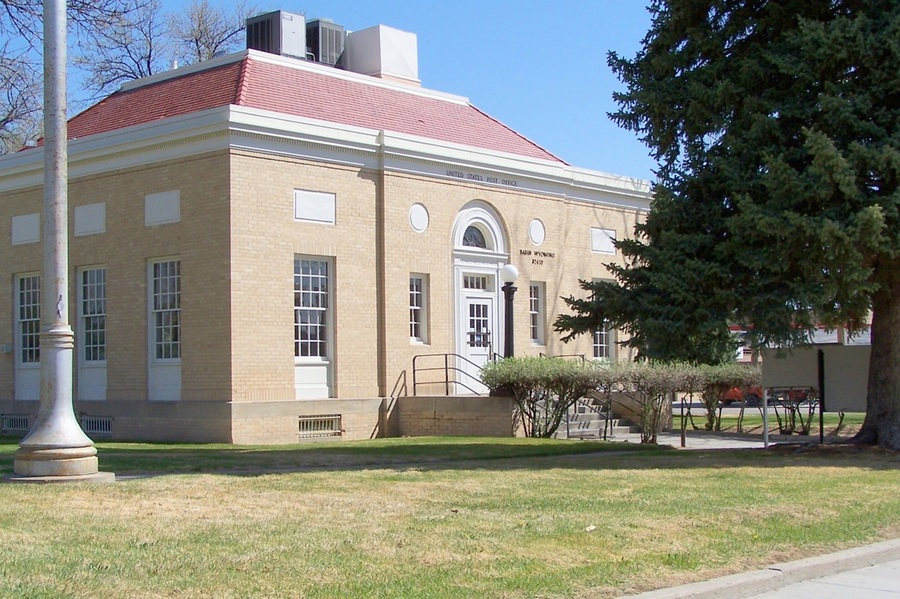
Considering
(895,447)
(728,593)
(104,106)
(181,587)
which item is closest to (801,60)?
(895,447)

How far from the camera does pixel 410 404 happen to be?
1036 inches

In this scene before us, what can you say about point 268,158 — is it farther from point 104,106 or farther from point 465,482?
point 465,482

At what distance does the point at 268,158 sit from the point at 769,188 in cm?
1128

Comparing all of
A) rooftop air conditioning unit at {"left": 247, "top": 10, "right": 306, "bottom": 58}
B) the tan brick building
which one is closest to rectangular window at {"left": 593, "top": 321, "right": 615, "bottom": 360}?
the tan brick building

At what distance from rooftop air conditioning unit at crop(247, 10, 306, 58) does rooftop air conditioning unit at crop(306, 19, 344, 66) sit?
0.95 metres

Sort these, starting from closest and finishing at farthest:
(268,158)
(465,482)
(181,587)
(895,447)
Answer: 1. (181,587)
2. (465,482)
3. (895,447)
4. (268,158)

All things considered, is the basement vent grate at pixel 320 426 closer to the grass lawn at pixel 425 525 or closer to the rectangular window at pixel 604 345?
the grass lawn at pixel 425 525

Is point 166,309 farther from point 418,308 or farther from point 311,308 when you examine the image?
point 418,308

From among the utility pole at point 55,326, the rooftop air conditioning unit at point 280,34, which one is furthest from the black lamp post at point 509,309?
the utility pole at point 55,326

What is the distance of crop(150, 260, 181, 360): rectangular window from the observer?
81.8 feet

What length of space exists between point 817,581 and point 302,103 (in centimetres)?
1985

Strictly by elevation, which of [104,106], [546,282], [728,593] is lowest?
[728,593]

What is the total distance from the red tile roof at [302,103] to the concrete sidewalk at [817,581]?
60.4ft

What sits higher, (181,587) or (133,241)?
(133,241)
